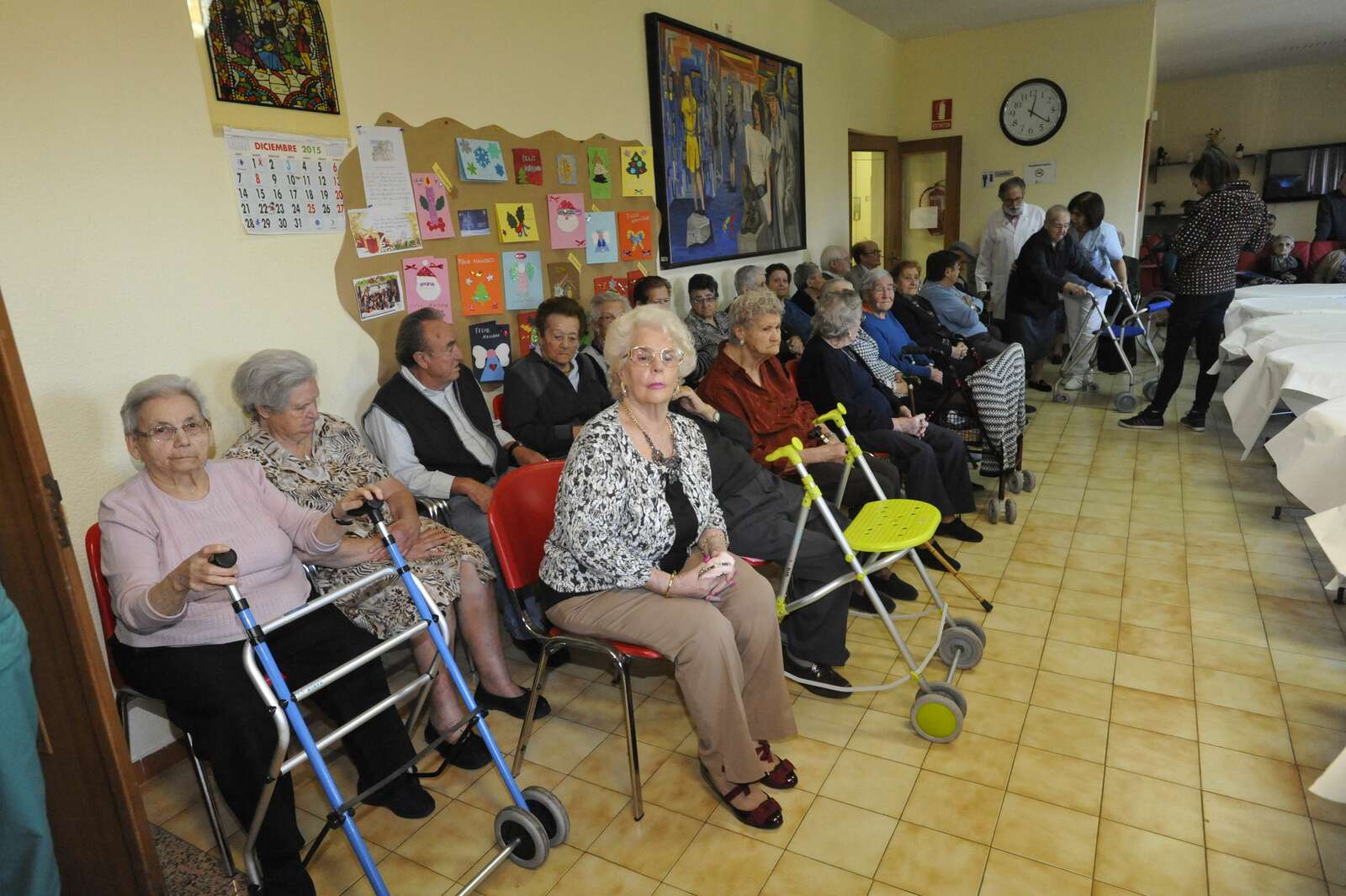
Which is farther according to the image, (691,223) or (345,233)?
(691,223)

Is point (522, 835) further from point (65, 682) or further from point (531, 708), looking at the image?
point (65, 682)

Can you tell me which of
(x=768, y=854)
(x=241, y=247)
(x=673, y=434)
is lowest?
(x=768, y=854)

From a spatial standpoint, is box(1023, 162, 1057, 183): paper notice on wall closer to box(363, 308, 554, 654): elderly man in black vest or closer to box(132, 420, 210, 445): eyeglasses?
box(363, 308, 554, 654): elderly man in black vest

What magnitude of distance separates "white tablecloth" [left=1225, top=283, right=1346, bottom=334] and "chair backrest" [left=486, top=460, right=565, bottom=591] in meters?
4.19

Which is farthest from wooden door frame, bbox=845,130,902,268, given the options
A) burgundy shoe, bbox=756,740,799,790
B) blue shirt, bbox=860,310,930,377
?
burgundy shoe, bbox=756,740,799,790

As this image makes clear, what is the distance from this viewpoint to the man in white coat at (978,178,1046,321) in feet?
21.5

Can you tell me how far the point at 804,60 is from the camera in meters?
5.90

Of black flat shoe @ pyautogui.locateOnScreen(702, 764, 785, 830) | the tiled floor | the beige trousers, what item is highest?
the beige trousers

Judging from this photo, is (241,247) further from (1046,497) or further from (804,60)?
(804,60)

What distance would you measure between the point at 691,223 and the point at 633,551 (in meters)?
3.00

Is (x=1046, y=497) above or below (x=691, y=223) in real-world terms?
below

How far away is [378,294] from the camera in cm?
283

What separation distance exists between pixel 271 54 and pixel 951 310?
13.2 ft

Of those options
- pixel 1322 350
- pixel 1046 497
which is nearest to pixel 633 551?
pixel 1046 497
